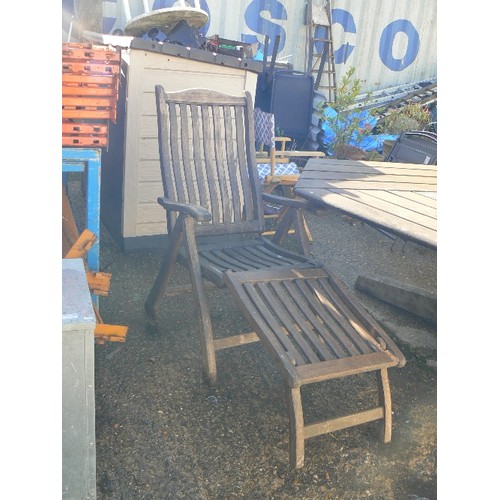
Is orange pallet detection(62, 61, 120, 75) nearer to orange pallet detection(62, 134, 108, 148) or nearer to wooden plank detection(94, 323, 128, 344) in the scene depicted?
orange pallet detection(62, 134, 108, 148)

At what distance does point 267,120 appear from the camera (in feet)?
16.8

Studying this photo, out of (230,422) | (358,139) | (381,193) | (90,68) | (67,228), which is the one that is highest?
(358,139)

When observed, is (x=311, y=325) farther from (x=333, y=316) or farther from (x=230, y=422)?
(x=230, y=422)

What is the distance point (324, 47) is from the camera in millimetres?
Answer: 8070

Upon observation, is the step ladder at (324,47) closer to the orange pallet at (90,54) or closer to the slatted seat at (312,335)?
the orange pallet at (90,54)

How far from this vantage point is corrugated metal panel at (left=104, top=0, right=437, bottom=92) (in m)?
7.52

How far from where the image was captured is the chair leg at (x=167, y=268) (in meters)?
2.97

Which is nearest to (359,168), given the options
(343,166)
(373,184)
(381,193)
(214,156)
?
(343,166)

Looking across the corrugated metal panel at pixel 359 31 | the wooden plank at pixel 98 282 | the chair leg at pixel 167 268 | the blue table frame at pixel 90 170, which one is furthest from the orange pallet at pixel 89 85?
the corrugated metal panel at pixel 359 31

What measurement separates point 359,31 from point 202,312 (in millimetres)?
6878
